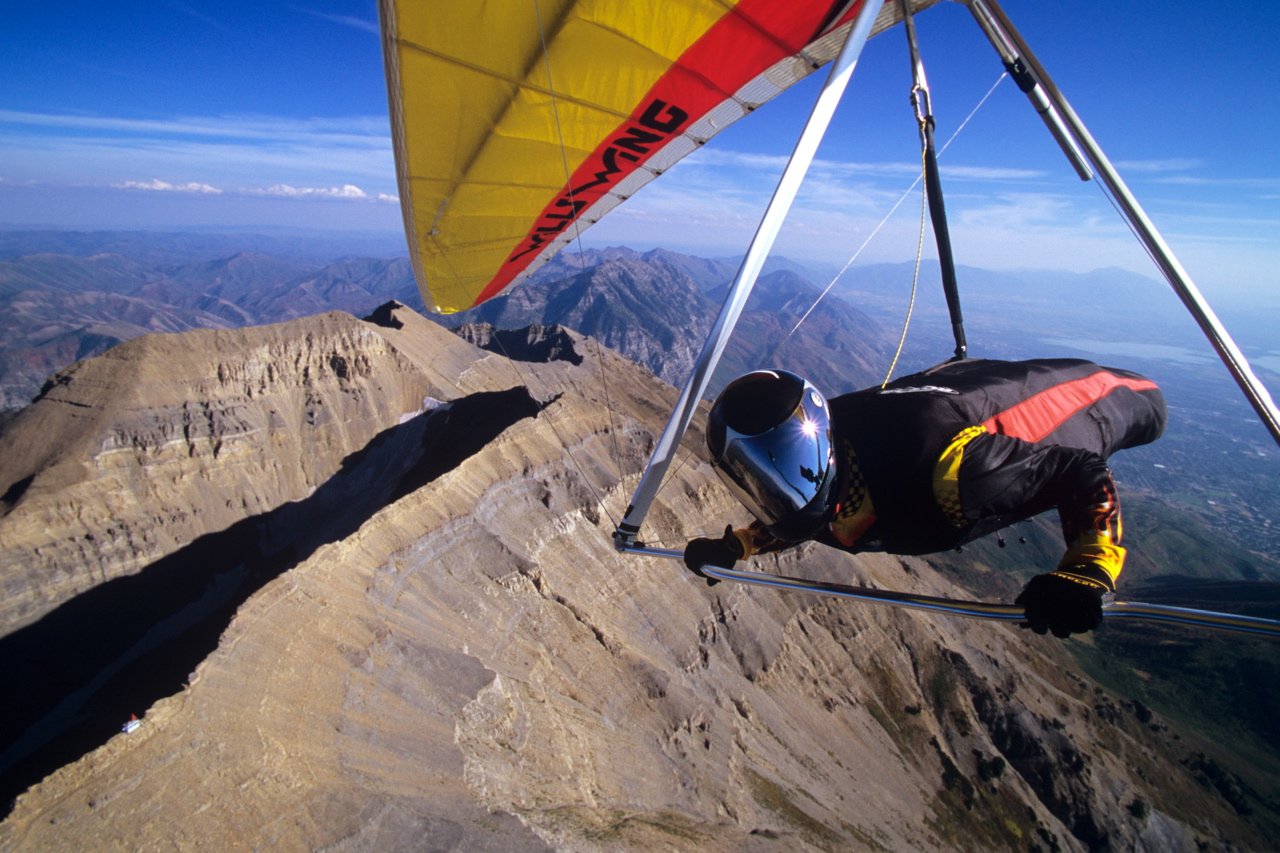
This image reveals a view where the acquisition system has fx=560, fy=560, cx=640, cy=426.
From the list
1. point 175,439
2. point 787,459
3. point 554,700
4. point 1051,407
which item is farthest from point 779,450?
point 175,439

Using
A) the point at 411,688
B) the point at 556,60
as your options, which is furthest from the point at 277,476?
the point at 556,60

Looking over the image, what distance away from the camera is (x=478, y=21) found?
483 centimetres

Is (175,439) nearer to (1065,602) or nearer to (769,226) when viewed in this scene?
(769,226)

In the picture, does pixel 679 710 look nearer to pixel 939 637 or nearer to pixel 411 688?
pixel 411 688

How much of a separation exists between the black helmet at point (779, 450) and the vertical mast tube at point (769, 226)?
2.16 ft

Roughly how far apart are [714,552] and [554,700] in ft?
60.0

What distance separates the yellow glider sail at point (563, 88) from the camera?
16.1ft

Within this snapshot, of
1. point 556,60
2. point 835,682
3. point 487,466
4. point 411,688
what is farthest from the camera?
point 835,682

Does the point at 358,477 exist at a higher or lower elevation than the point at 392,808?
lower

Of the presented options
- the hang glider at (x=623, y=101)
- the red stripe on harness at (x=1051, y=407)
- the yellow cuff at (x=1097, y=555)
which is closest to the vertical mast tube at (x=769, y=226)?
the hang glider at (x=623, y=101)

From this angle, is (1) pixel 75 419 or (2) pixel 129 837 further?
(1) pixel 75 419

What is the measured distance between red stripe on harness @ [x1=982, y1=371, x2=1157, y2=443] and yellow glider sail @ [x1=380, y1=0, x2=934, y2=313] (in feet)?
11.7

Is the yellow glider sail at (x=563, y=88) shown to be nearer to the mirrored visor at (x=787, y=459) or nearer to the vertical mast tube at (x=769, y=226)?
the vertical mast tube at (x=769, y=226)

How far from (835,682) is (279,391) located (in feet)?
135
